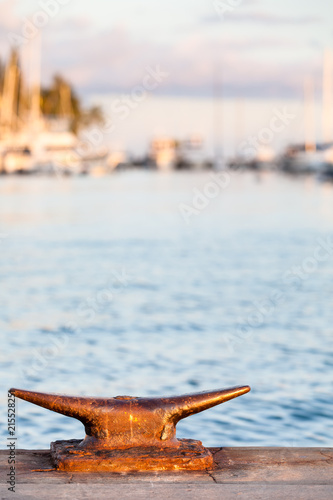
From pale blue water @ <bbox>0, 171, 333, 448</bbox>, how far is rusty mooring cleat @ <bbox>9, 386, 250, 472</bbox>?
11.9 ft

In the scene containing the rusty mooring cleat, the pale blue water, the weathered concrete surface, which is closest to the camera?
the weathered concrete surface

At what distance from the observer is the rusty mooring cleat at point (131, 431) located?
5406 mm

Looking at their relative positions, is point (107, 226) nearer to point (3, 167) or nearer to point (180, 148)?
point (3, 167)

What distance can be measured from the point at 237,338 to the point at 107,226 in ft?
98.8

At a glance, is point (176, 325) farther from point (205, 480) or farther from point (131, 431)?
point (205, 480)

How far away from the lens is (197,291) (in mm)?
22641

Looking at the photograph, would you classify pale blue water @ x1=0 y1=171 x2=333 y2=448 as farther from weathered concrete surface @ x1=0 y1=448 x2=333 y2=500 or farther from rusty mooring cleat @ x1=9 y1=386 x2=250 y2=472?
weathered concrete surface @ x1=0 y1=448 x2=333 y2=500

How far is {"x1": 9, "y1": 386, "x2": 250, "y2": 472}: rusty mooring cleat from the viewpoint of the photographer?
17.7 feet

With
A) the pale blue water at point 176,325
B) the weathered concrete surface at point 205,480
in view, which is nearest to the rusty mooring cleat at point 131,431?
the weathered concrete surface at point 205,480

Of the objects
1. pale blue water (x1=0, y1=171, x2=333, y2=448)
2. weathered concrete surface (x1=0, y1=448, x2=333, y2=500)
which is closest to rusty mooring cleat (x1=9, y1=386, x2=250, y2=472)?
weathered concrete surface (x1=0, y1=448, x2=333, y2=500)

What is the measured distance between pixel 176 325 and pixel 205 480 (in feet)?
39.1

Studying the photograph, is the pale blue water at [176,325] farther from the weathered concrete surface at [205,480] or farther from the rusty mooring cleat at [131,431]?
the weathered concrete surface at [205,480]

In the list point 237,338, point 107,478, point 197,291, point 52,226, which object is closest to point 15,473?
point 107,478

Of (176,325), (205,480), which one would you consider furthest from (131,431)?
(176,325)
